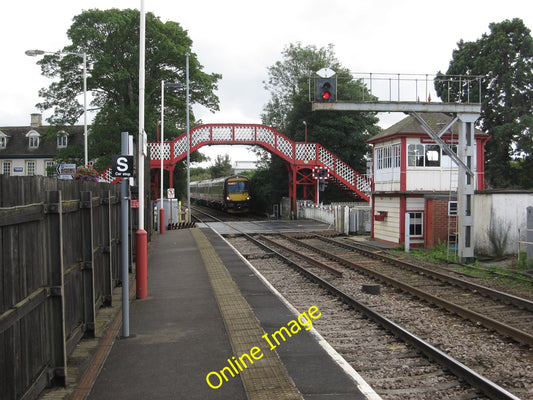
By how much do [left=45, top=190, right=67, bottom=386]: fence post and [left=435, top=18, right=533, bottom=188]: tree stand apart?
32.2m

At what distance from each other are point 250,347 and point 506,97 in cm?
3373

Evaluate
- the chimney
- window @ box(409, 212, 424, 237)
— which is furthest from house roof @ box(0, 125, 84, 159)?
window @ box(409, 212, 424, 237)

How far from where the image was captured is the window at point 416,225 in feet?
62.0

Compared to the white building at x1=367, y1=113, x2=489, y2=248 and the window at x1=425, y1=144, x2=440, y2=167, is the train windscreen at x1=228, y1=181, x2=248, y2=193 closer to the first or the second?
the white building at x1=367, y1=113, x2=489, y2=248

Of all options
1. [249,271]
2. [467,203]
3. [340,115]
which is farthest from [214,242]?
[340,115]

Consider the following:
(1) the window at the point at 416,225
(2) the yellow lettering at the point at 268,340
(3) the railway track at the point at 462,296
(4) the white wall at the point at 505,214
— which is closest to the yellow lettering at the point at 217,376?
(2) the yellow lettering at the point at 268,340

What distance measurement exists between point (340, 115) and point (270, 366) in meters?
36.6

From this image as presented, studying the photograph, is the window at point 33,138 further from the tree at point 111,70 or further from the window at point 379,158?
the window at point 379,158

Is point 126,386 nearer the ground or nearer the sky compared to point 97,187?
nearer the ground

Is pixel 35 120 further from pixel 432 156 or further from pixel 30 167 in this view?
pixel 432 156

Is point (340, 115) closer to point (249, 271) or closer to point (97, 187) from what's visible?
point (249, 271)

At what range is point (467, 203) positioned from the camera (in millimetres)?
15086

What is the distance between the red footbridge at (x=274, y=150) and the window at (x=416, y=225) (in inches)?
590

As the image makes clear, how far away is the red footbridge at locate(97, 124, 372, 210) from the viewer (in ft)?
112
